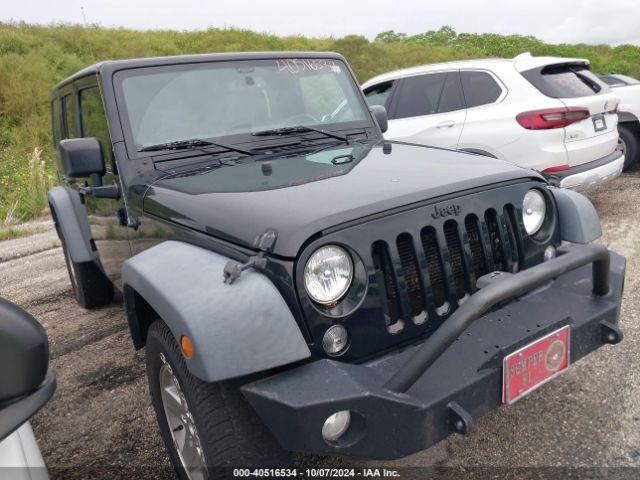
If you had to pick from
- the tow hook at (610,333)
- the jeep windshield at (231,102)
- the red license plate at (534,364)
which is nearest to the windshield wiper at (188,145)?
the jeep windshield at (231,102)

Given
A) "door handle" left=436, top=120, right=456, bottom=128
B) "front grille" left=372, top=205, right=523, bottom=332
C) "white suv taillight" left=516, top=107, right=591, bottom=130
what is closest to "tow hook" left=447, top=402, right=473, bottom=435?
"front grille" left=372, top=205, right=523, bottom=332

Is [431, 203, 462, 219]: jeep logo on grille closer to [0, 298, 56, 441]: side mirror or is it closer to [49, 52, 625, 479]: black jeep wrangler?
[49, 52, 625, 479]: black jeep wrangler

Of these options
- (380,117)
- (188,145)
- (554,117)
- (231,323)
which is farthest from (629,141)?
(231,323)

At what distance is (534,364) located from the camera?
1.96 meters

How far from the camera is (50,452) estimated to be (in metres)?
2.74

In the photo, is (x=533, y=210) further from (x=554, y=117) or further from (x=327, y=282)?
(x=554, y=117)

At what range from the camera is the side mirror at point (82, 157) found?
2.68m

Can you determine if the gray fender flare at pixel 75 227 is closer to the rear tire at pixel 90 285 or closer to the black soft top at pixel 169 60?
the rear tire at pixel 90 285

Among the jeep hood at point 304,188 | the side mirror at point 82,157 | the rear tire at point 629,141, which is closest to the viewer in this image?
the jeep hood at point 304,188

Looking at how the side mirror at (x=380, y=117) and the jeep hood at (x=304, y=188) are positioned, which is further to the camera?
the side mirror at (x=380, y=117)

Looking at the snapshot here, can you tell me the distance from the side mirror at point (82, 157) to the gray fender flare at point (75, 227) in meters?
1.14

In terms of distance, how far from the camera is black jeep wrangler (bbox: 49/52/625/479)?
1704mm

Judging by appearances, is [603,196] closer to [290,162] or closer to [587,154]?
[587,154]

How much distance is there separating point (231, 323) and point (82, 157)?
1.49 m
